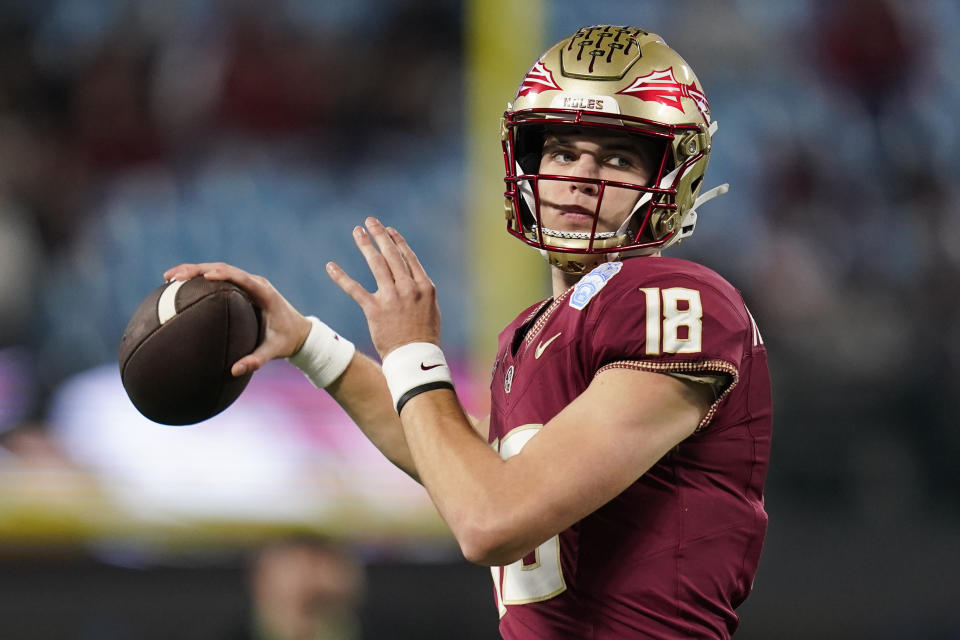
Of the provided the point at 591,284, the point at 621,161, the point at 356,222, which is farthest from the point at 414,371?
the point at 356,222

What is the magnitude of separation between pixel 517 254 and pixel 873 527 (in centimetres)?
168

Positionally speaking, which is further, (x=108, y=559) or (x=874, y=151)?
(x=874, y=151)

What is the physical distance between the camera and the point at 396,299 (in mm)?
2006

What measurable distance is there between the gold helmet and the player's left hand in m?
0.21

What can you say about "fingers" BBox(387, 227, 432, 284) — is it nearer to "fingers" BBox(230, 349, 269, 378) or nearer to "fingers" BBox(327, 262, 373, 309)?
"fingers" BBox(327, 262, 373, 309)

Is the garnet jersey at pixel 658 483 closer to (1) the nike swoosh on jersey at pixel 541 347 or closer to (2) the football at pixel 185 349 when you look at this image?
(1) the nike swoosh on jersey at pixel 541 347

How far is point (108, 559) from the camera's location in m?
4.83

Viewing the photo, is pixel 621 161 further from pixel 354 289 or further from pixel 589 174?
pixel 354 289

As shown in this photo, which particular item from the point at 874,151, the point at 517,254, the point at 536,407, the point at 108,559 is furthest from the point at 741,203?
the point at 536,407

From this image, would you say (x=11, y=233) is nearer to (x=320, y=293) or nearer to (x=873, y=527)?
(x=320, y=293)

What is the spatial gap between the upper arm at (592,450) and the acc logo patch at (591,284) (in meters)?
0.16

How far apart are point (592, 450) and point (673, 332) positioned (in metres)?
0.20

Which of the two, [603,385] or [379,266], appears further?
[379,266]

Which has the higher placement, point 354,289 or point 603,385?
point 354,289
